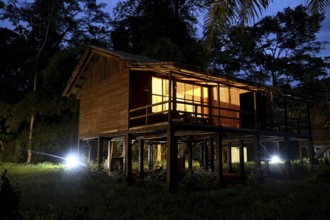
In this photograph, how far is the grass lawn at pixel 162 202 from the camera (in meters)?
9.60

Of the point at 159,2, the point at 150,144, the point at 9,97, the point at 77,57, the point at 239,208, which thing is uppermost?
the point at 159,2

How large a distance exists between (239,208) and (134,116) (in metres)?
8.50

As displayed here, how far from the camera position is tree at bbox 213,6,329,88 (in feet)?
115

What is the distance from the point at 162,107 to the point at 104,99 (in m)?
3.83

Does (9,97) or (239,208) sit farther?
(9,97)

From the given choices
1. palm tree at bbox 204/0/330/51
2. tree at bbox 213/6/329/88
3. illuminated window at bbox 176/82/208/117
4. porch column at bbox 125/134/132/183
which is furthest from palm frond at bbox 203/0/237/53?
tree at bbox 213/6/329/88

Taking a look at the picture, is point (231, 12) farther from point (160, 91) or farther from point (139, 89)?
point (160, 91)

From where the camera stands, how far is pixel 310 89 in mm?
29781

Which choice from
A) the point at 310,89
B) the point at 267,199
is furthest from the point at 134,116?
the point at 310,89

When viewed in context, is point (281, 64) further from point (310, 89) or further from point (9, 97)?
point (9, 97)

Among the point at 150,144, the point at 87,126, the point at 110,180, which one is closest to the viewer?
the point at 110,180

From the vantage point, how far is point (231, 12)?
25.2 feet

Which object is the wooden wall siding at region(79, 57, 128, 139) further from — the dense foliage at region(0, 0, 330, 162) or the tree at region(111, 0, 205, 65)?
the tree at region(111, 0, 205, 65)

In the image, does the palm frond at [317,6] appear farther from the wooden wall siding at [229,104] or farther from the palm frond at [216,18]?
the wooden wall siding at [229,104]
